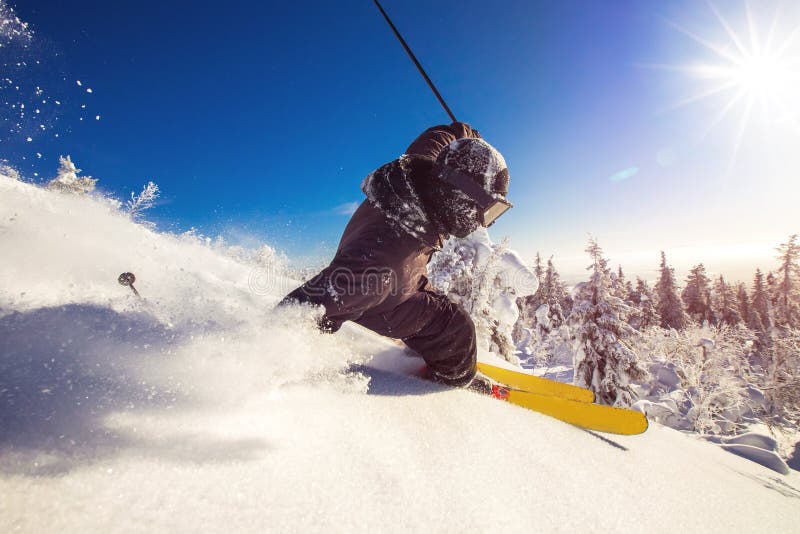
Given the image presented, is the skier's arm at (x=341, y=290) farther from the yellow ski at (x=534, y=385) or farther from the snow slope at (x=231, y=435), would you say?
the yellow ski at (x=534, y=385)

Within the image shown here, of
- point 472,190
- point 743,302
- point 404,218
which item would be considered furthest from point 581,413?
point 743,302

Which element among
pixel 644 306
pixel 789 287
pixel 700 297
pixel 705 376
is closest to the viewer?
pixel 705 376

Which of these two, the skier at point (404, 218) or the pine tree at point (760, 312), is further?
the pine tree at point (760, 312)

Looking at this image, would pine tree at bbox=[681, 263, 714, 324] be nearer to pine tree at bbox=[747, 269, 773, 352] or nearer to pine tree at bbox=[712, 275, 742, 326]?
pine tree at bbox=[712, 275, 742, 326]

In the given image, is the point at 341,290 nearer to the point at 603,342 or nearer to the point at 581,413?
the point at 581,413

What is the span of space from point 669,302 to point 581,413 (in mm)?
40706

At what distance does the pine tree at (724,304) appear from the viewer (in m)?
36.3

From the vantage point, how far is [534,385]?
3455mm

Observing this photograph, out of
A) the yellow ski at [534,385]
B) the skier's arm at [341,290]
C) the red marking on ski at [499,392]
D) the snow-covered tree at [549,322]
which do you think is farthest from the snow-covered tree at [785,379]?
the skier's arm at [341,290]

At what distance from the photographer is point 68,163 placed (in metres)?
16.5

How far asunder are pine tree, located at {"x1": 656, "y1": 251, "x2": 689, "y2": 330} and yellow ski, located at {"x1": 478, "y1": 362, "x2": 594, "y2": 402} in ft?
128

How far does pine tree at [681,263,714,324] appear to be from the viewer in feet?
121

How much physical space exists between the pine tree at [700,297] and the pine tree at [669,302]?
22.2 feet

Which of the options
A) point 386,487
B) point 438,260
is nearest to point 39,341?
point 386,487
